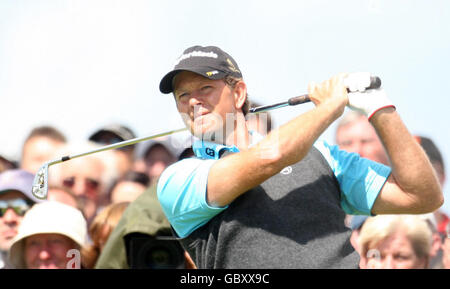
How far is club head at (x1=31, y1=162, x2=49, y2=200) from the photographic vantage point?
2972 mm

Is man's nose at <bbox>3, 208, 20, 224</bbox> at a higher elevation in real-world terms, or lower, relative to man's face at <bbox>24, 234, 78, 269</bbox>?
higher

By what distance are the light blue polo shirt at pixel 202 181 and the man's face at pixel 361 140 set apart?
129 centimetres

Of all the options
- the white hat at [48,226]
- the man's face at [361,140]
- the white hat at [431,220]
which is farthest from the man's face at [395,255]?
the white hat at [48,226]

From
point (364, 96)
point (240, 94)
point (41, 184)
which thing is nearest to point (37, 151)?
point (41, 184)

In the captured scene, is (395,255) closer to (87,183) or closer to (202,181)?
(202,181)

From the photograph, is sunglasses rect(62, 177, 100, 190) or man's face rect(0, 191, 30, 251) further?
sunglasses rect(62, 177, 100, 190)

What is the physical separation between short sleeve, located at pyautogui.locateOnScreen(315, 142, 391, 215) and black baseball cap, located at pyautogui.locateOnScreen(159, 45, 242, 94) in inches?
17.0

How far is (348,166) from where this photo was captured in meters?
2.28

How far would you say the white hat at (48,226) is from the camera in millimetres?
3217

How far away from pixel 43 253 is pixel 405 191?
73.4 inches

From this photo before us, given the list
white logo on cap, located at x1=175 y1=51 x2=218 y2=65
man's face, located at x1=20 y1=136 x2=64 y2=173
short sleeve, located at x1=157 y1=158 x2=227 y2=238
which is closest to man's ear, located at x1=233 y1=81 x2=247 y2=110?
white logo on cap, located at x1=175 y1=51 x2=218 y2=65

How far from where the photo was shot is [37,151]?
4.21m

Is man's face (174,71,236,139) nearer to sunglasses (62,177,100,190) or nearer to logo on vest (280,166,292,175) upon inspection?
logo on vest (280,166,292,175)
